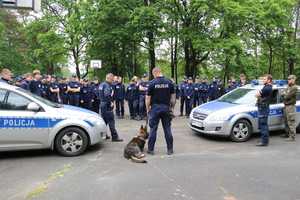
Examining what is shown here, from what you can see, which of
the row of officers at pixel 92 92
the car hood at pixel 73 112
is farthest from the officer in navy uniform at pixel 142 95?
the car hood at pixel 73 112

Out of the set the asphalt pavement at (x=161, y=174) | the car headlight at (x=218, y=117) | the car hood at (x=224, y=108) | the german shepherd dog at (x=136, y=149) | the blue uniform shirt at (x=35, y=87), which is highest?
the blue uniform shirt at (x=35, y=87)

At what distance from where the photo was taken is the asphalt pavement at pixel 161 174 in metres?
6.03

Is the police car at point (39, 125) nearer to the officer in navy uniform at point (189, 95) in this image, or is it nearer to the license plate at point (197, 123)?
the license plate at point (197, 123)

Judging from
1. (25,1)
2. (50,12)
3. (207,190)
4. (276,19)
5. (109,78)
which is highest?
(50,12)

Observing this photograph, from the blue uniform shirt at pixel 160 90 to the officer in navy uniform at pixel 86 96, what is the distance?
6.82 metres

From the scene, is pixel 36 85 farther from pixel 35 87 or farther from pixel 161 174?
pixel 161 174

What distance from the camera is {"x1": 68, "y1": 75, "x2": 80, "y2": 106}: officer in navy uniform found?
1504 centimetres

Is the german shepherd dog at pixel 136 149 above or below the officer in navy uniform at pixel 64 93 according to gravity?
below

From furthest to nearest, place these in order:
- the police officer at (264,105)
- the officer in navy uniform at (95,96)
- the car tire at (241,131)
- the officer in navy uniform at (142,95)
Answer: the officer in navy uniform at (95,96), the officer in navy uniform at (142,95), the car tire at (241,131), the police officer at (264,105)

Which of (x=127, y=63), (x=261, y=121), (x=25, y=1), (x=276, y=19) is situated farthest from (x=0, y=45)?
(x=261, y=121)

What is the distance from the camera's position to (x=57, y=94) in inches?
594

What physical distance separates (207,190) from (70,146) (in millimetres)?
3596

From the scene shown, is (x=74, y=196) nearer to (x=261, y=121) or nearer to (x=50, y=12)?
(x=261, y=121)

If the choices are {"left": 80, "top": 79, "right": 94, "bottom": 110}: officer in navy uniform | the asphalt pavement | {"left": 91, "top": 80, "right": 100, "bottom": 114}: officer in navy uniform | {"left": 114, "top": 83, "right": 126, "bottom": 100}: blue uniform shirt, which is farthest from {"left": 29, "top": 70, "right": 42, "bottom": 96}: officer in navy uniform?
the asphalt pavement
